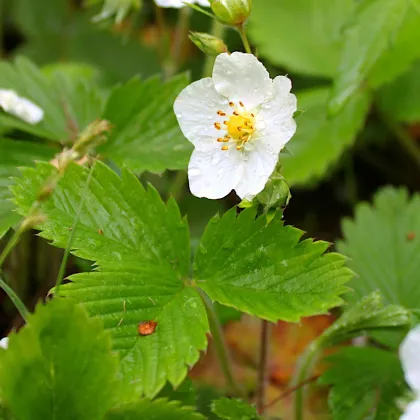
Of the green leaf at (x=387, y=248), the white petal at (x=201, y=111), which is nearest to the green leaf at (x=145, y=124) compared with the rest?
the white petal at (x=201, y=111)

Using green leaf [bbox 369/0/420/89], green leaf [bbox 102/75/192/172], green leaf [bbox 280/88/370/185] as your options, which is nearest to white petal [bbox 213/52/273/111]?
green leaf [bbox 102/75/192/172]

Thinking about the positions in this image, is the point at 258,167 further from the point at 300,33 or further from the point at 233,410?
the point at 300,33

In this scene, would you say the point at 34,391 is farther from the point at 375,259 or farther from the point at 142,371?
the point at 375,259

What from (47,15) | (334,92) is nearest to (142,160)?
(334,92)

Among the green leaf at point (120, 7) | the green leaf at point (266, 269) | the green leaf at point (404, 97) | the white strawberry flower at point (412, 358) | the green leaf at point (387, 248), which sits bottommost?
the green leaf at point (387, 248)

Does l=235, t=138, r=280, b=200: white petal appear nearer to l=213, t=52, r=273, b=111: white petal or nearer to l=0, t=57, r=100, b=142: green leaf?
l=213, t=52, r=273, b=111: white petal

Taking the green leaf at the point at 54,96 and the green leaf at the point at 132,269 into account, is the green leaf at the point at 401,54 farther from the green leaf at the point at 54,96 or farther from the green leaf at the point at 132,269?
the green leaf at the point at 132,269
